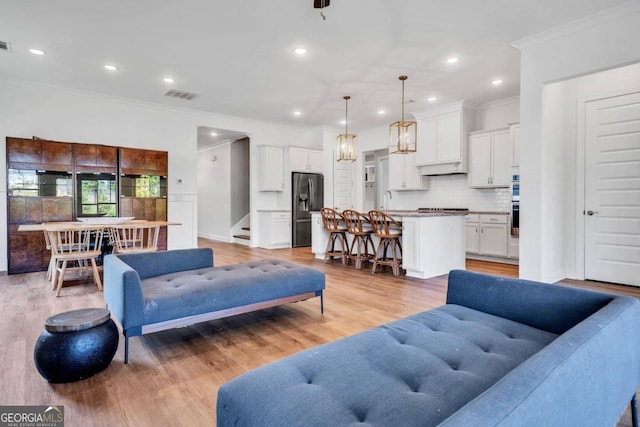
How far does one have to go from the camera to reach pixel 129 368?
2156mm

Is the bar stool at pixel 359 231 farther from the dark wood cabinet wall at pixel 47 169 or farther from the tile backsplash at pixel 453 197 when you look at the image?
the dark wood cabinet wall at pixel 47 169

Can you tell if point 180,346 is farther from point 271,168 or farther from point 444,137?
point 444,137

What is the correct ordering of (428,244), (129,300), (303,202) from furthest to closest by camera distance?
(303,202) < (428,244) < (129,300)

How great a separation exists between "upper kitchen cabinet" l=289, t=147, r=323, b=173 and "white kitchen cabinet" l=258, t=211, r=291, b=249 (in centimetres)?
110

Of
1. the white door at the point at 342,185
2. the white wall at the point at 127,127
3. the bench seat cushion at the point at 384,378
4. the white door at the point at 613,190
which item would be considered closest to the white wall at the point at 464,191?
the white door at the point at 342,185

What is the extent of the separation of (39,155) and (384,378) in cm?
598

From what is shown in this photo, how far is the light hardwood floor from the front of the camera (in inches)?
69.1

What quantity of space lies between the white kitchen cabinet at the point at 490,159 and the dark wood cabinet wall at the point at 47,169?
5.94m

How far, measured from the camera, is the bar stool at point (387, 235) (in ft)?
15.8

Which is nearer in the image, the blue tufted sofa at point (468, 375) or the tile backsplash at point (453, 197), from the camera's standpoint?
the blue tufted sofa at point (468, 375)

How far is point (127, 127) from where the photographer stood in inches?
242

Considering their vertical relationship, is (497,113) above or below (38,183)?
above

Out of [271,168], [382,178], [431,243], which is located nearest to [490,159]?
[431,243]

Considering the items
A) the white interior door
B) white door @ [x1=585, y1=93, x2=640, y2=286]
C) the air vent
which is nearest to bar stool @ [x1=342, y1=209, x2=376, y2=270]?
white door @ [x1=585, y1=93, x2=640, y2=286]
